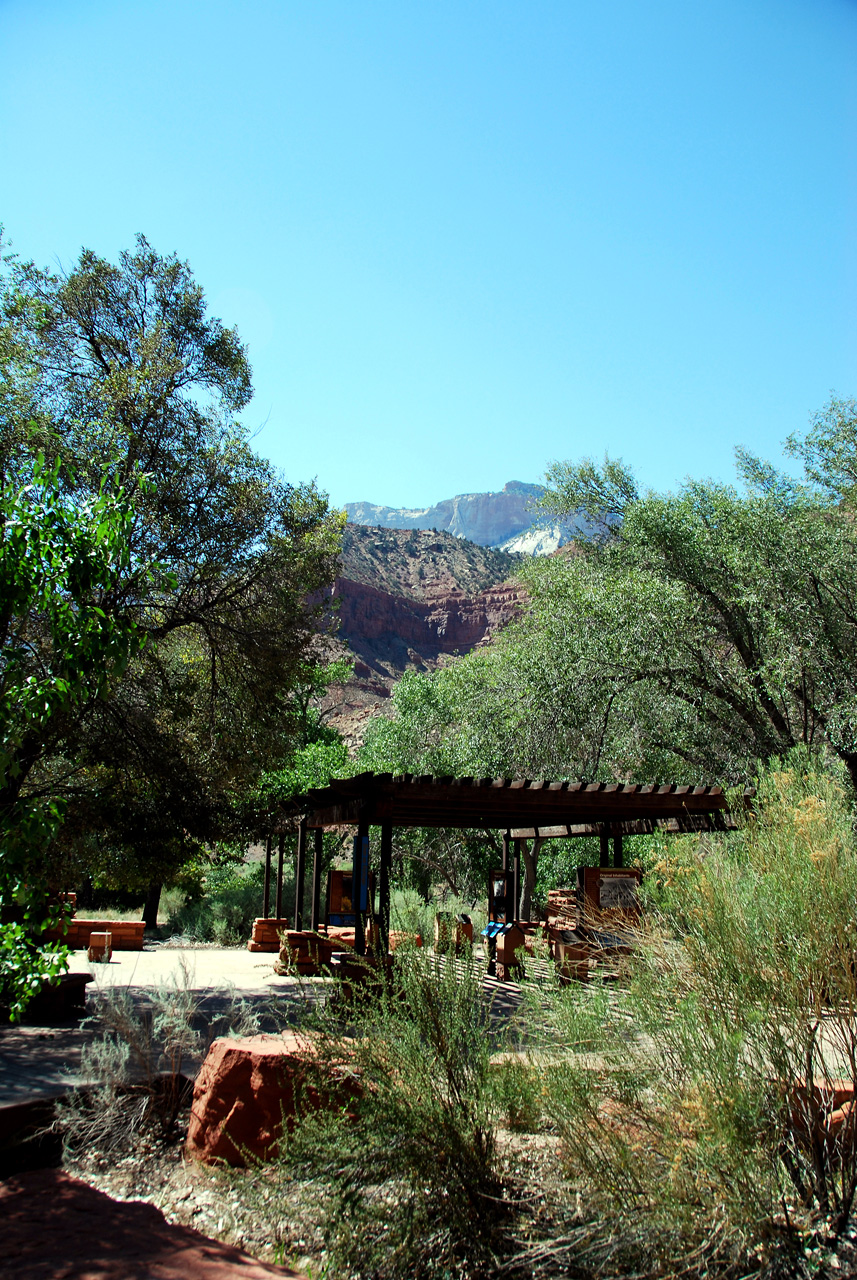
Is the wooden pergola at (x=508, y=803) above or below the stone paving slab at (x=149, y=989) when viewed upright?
above

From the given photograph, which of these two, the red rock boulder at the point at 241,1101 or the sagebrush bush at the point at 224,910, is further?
the sagebrush bush at the point at 224,910

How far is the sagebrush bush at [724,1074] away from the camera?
2.91 meters

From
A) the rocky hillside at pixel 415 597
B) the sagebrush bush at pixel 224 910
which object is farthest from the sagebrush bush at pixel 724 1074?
the rocky hillside at pixel 415 597

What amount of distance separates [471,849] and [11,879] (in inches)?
737

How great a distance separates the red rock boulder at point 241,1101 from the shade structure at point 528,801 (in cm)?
333

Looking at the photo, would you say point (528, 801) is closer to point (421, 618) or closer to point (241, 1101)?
point (241, 1101)

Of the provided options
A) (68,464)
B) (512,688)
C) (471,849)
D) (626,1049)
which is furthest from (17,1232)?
(471,849)

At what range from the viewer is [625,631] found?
42.2 ft

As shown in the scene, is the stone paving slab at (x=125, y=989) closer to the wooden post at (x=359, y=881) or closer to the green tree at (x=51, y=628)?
the wooden post at (x=359, y=881)

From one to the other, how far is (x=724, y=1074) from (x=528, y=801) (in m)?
5.43

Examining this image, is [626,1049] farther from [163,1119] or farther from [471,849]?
[471,849]

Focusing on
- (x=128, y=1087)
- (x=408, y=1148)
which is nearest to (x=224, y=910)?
(x=128, y=1087)

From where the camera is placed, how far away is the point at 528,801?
8.41m

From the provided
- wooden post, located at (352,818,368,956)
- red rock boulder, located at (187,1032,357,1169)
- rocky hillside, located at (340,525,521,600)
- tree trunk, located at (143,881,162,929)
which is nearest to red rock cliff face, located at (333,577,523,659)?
rocky hillside, located at (340,525,521,600)
